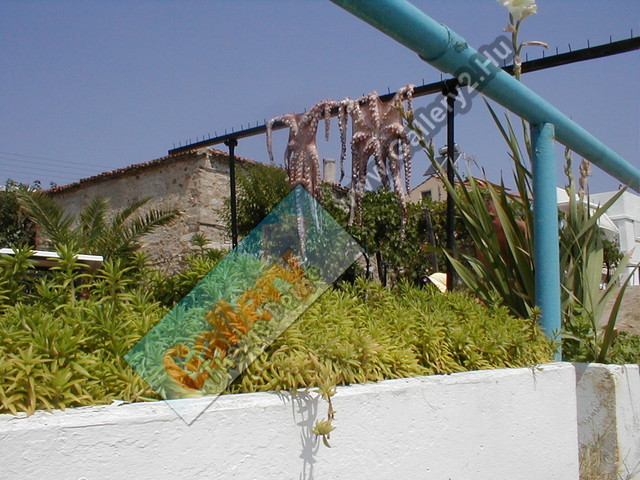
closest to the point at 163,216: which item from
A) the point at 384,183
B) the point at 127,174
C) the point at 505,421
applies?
the point at 127,174

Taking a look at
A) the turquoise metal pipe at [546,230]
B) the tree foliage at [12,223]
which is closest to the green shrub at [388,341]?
the turquoise metal pipe at [546,230]

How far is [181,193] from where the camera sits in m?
12.7

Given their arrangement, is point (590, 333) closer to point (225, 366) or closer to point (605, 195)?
point (225, 366)

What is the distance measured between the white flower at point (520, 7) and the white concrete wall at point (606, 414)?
2.12 metres

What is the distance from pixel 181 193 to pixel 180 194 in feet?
0.11

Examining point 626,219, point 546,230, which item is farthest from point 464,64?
point 626,219

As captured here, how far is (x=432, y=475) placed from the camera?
7.47 ft

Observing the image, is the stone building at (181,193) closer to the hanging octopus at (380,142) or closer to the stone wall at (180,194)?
the stone wall at (180,194)

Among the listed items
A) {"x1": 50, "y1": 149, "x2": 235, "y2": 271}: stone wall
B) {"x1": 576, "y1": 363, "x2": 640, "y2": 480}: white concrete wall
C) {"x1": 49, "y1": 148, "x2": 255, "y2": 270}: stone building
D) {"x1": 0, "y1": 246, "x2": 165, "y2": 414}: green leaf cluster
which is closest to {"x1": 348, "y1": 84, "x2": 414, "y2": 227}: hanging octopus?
{"x1": 576, "y1": 363, "x2": 640, "y2": 480}: white concrete wall

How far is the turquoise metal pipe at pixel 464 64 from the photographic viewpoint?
Result: 2.27 metres

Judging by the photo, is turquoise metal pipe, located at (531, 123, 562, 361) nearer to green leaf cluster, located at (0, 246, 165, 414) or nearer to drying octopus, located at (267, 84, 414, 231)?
drying octopus, located at (267, 84, 414, 231)

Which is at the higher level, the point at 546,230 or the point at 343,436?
the point at 546,230

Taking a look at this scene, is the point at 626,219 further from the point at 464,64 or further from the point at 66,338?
the point at 66,338

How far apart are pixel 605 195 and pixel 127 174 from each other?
25619mm
